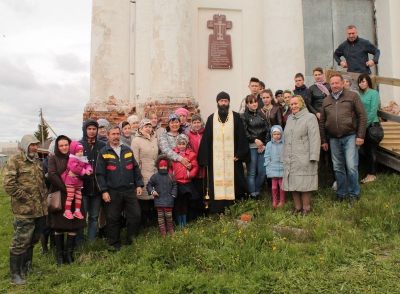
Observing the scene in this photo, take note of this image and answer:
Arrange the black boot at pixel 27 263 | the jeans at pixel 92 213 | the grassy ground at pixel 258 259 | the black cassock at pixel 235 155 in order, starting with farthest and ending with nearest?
the black cassock at pixel 235 155
the jeans at pixel 92 213
the black boot at pixel 27 263
the grassy ground at pixel 258 259

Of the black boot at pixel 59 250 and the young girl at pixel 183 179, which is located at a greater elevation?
the young girl at pixel 183 179

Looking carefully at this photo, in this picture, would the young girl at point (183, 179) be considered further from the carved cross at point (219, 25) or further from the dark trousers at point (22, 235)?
the carved cross at point (219, 25)

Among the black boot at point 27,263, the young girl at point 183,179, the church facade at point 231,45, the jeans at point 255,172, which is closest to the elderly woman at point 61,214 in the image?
the black boot at point 27,263

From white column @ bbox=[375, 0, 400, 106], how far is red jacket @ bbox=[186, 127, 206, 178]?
5.57 metres

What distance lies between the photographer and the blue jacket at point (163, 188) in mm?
5633

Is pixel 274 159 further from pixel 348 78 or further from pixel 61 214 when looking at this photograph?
pixel 61 214

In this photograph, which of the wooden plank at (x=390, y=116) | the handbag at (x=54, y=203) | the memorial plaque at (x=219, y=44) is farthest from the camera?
the memorial plaque at (x=219, y=44)

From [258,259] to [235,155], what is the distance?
7.20 ft

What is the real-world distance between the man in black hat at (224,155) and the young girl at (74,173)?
1.84m

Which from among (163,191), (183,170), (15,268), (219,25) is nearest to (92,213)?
(163,191)

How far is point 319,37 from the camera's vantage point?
31.8 ft

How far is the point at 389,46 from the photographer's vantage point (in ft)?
31.7

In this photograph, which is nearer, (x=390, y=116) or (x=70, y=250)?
(x=70, y=250)

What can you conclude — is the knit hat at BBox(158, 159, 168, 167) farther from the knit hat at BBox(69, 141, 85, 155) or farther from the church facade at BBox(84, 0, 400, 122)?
the church facade at BBox(84, 0, 400, 122)
